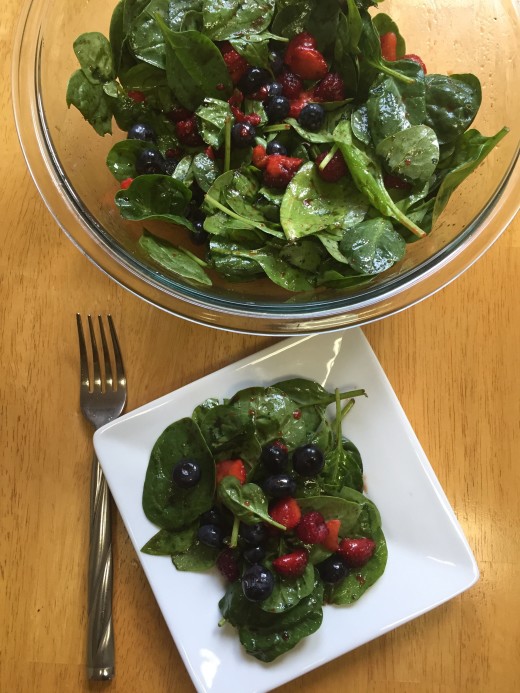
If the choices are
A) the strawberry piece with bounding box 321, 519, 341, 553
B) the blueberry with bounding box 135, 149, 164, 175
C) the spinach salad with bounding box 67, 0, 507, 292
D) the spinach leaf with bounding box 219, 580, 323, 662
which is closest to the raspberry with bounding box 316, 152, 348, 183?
the spinach salad with bounding box 67, 0, 507, 292

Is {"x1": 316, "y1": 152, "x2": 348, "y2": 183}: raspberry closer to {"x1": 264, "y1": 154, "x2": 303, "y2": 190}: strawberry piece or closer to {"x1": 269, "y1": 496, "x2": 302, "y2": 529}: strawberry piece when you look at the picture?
{"x1": 264, "y1": 154, "x2": 303, "y2": 190}: strawberry piece

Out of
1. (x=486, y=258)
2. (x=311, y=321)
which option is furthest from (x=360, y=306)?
(x=486, y=258)

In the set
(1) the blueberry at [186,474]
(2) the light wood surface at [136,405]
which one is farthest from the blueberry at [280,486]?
(2) the light wood surface at [136,405]

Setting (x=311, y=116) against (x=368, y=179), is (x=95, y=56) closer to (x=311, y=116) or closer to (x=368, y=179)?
(x=311, y=116)

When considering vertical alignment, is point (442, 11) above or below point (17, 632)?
above

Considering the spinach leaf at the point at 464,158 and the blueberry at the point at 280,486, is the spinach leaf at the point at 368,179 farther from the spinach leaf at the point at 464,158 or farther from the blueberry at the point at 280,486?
the blueberry at the point at 280,486

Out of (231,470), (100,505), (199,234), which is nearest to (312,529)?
(231,470)

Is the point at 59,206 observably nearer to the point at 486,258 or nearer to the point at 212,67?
the point at 212,67
